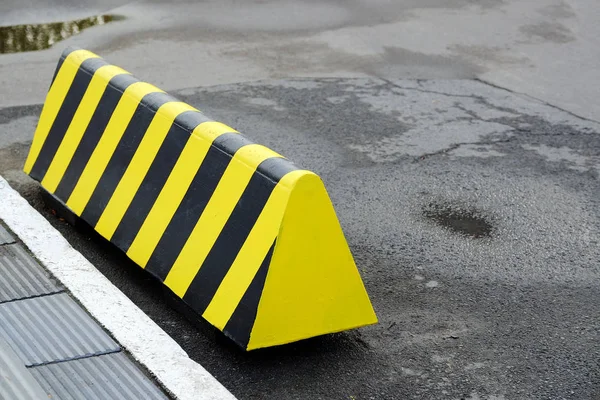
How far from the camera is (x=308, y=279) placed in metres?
4.36

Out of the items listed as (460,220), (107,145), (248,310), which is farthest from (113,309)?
(460,220)

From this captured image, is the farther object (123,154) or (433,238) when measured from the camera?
(433,238)

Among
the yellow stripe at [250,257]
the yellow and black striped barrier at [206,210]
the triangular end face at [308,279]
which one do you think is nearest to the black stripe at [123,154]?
the yellow and black striped barrier at [206,210]

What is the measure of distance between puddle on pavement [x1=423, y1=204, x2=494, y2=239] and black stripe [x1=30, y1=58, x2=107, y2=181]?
2.51 metres

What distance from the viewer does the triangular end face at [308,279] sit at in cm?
427

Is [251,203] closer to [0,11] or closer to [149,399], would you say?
[149,399]

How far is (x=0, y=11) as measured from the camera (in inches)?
432

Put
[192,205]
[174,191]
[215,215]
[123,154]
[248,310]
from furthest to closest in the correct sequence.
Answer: [123,154], [174,191], [192,205], [215,215], [248,310]

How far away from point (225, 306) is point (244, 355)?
0.28 metres

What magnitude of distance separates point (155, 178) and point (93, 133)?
0.84 metres

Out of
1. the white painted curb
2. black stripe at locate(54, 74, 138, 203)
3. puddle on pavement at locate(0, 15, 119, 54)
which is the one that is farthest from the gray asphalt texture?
puddle on pavement at locate(0, 15, 119, 54)

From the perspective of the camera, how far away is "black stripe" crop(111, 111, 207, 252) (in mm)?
5047

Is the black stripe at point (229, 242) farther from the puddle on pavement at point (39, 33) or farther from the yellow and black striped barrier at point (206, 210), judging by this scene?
the puddle on pavement at point (39, 33)

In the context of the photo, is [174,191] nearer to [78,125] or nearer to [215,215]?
[215,215]
